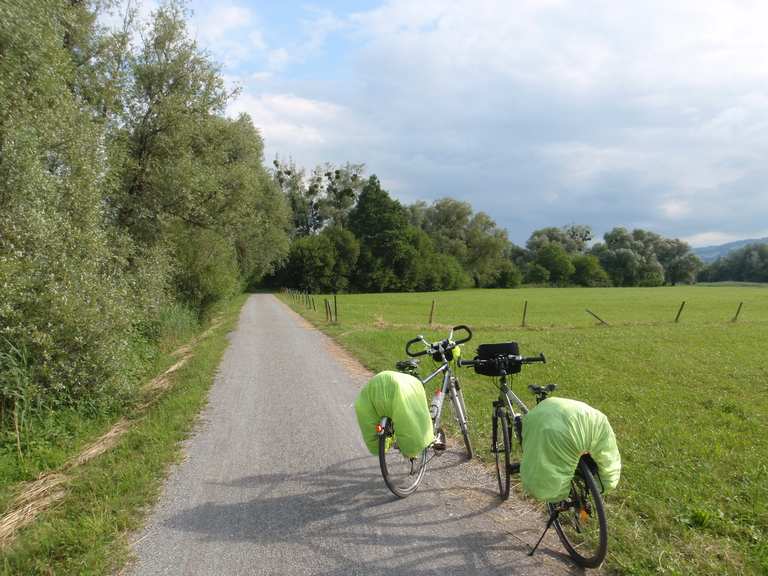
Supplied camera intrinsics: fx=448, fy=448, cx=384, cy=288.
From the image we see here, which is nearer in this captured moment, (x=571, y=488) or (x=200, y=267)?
(x=571, y=488)

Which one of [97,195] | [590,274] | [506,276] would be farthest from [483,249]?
[97,195]

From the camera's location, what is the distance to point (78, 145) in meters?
8.55

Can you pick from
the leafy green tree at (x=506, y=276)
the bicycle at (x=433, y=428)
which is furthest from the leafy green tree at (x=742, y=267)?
the bicycle at (x=433, y=428)

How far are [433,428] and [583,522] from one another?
4.66 ft

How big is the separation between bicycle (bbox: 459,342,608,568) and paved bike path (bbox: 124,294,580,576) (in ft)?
0.48

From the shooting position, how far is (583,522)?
3227mm

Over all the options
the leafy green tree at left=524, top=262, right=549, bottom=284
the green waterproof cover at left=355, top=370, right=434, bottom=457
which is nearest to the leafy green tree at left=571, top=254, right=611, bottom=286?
the leafy green tree at left=524, top=262, right=549, bottom=284

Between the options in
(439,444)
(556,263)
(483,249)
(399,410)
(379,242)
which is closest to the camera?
(399,410)

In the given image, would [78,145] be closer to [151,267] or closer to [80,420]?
[151,267]

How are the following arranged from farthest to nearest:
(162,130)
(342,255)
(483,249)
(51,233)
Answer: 1. (483,249)
2. (342,255)
3. (162,130)
4. (51,233)

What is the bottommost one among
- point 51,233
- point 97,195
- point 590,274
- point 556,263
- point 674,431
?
point 674,431

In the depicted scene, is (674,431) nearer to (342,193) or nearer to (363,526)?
(363,526)

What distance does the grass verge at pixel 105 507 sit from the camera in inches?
126

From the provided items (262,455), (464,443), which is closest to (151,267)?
(262,455)
